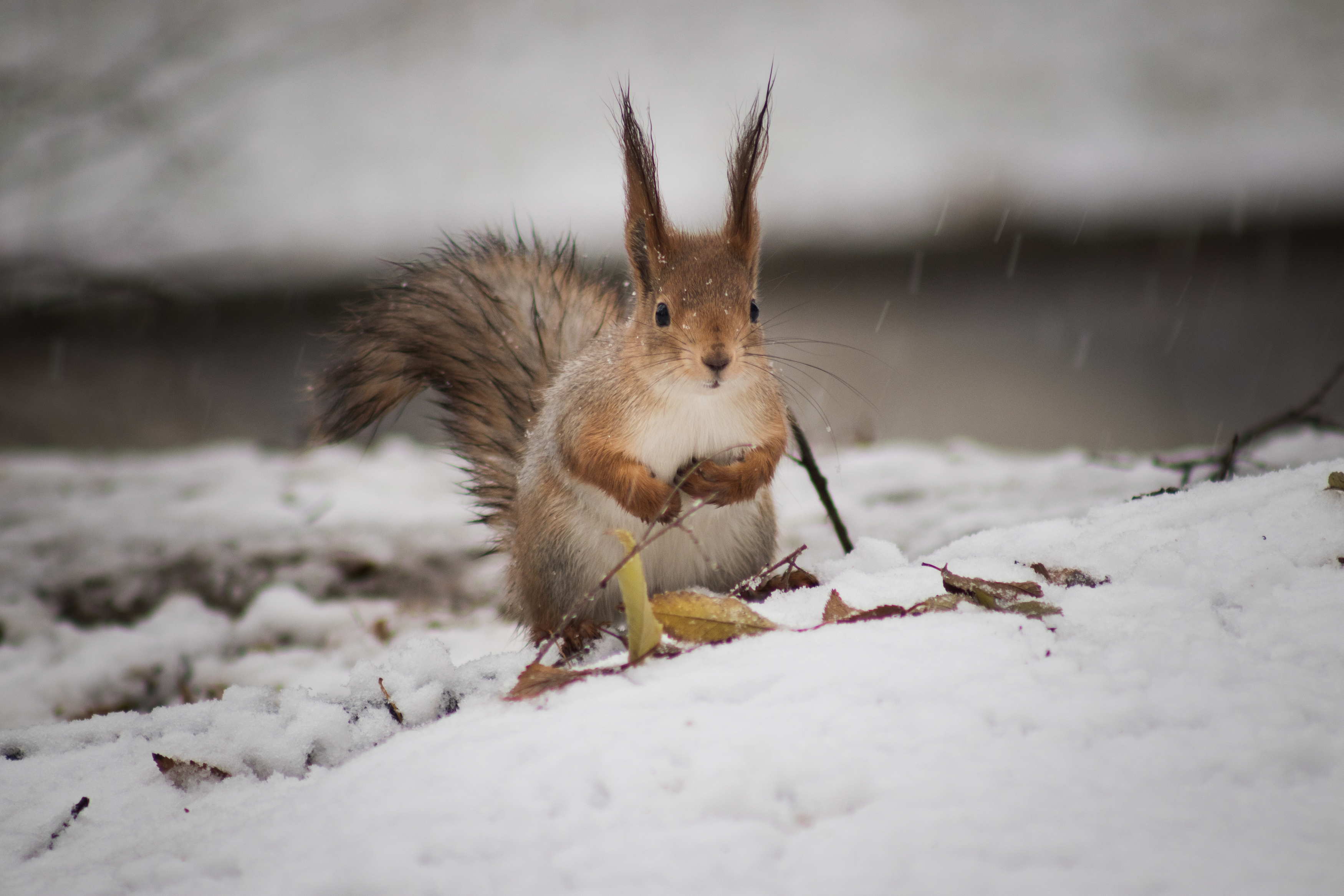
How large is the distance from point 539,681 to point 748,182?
34.0 inches

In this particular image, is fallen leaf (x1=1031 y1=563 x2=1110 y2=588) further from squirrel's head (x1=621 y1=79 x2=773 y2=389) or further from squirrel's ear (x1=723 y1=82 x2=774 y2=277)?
squirrel's ear (x1=723 y1=82 x2=774 y2=277)

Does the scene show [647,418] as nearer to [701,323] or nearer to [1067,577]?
[701,323]

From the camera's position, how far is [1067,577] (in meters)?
0.99

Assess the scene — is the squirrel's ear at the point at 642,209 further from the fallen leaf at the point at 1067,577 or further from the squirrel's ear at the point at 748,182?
the fallen leaf at the point at 1067,577

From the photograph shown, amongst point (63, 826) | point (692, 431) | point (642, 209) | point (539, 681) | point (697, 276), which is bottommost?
point (63, 826)

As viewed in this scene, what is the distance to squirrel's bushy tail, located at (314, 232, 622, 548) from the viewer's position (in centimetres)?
163

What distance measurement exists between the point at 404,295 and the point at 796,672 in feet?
4.31

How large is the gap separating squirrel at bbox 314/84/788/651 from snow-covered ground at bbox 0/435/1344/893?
221mm

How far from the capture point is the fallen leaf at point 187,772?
853 millimetres

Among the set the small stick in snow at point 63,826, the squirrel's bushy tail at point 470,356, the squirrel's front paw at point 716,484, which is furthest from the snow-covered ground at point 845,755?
the squirrel's bushy tail at point 470,356

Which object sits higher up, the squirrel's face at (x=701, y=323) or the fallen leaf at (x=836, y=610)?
the squirrel's face at (x=701, y=323)

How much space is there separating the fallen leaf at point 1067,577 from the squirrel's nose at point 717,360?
1.65 ft

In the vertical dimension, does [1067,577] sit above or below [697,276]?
below

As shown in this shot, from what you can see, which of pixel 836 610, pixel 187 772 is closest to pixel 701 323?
pixel 836 610
